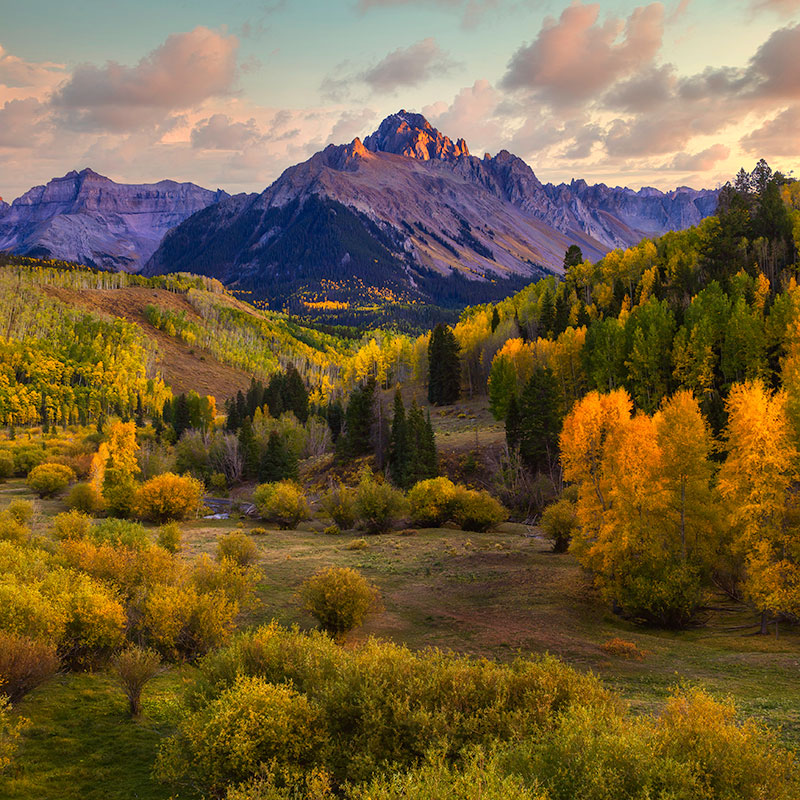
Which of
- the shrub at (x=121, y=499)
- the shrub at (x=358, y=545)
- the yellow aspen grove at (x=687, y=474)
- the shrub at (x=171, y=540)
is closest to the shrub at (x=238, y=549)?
the shrub at (x=171, y=540)

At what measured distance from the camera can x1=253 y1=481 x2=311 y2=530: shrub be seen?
222 feet

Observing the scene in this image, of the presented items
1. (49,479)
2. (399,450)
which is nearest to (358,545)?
(399,450)

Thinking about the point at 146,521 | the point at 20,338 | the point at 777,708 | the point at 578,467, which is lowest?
the point at 146,521

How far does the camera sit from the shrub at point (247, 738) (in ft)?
46.9

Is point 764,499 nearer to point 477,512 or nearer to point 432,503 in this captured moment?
point 477,512

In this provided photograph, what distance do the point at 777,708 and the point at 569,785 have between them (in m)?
→ 13.3

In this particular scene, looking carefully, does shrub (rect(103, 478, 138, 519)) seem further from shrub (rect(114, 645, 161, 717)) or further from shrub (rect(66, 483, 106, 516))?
shrub (rect(114, 645, 161, 717))

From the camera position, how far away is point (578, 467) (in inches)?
1470

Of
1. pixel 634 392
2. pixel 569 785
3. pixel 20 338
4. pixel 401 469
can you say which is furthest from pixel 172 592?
pixel 20 338

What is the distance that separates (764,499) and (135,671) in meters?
32.2

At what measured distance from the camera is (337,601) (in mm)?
30469

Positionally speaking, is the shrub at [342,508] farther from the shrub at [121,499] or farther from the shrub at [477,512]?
the shrub at [121,499]

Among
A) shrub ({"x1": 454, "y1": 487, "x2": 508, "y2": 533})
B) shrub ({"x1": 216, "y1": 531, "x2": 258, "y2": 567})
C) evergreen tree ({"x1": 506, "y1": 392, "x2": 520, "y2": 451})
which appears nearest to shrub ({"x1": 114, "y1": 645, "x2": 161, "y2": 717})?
shrub ({"x1": 216, "y1": 531, "x2": 258, "y2": 567})

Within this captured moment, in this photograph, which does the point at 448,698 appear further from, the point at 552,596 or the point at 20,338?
the point at 20,338
